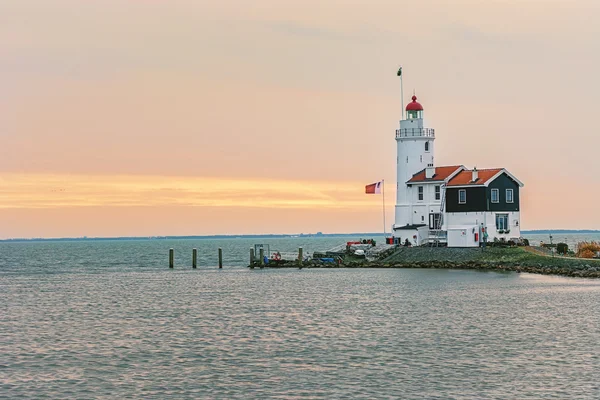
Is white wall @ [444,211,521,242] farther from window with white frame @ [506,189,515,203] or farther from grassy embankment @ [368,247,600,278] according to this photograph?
grassy embankment @ [368,247,600,278]

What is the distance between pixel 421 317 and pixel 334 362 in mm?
14546

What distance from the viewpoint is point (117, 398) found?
88.7 feet

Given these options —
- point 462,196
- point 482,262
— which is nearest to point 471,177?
point 462,196

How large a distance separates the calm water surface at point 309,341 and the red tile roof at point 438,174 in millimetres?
24195

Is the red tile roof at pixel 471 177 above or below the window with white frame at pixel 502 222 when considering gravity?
above

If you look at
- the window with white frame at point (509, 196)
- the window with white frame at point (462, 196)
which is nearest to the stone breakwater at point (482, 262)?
the window with white frame at point (462, 196)

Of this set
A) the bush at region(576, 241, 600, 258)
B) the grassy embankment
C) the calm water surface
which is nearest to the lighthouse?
the grassy embankment

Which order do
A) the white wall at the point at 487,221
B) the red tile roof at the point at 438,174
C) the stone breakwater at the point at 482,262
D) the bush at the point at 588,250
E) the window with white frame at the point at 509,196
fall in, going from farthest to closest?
the red tile roof at the point at 438,174
the window with white frame at the point at 509,196
the white wall at the point at 487,221
the bush at the point at 588,250
the stone breakwater at the point at 482,262

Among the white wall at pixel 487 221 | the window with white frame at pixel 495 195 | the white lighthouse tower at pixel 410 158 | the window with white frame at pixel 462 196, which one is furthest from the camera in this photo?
the white lighthouse tower at pixel 410 158

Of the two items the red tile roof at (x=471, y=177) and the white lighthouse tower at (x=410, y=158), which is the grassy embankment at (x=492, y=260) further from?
the red tile roof at (x=471, y=177)

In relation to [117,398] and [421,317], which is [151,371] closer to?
[117,398]

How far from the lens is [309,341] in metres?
37.6

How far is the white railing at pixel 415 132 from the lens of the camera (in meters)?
93.4

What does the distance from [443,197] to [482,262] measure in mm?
9164
